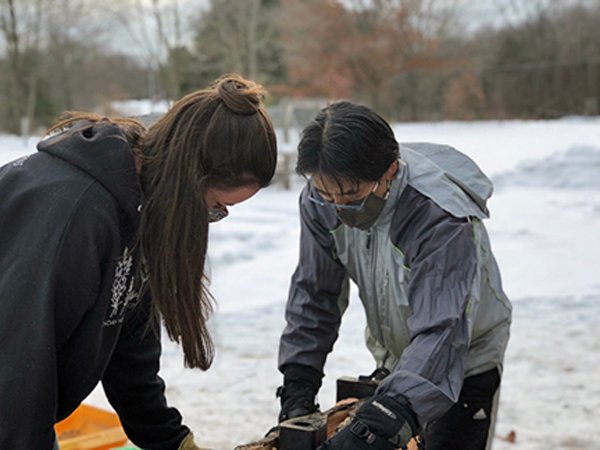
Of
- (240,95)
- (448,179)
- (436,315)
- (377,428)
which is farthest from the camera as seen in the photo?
(448,179)

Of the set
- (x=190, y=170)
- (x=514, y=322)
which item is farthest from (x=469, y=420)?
(x=514, y=322)

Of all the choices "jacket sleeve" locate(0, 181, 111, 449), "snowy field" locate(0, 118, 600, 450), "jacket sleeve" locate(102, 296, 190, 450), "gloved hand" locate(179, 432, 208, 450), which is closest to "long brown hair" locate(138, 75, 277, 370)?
"jacket sleeve" locate(0, 181, 111, 449)

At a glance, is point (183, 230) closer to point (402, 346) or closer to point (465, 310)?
point (465, 310)

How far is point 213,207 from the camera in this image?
6.41ft

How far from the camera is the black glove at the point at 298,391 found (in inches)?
97.0

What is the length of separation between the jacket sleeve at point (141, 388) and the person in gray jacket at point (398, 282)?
1.20 ft

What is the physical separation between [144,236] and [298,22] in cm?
2323

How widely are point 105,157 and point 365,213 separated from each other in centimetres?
80

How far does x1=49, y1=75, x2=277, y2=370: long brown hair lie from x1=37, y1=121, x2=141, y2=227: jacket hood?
4 cm

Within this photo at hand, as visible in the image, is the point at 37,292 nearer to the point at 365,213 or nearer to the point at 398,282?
the point at 365,213

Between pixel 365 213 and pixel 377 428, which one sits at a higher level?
pixel 365 213

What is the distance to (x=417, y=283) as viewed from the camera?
225 centimetres

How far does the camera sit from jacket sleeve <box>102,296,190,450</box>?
2.32 meters

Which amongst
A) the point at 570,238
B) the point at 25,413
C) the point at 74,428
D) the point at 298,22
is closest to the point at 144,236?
the point at 25,413
